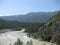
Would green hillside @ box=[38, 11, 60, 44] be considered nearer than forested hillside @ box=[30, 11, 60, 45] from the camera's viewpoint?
Yes

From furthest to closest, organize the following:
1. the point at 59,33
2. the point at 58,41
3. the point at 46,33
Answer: the point at 46,33, the point at 59,33, the point at 58,41

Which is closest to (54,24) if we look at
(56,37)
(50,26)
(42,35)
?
(50,26)

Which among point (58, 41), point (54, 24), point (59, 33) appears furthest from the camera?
point (54, 24)

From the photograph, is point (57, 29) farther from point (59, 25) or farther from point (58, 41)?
point (58, 41)

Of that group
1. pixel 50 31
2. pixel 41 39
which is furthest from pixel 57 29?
pixel 41 39

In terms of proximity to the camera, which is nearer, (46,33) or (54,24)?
(46,33)

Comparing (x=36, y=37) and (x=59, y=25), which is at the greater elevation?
(x=59, y=25)

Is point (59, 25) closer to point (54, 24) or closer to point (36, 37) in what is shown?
point (54, 24)

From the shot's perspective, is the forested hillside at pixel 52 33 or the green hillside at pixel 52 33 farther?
the forested hillside at pixel 52 33

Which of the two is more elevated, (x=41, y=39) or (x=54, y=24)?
(x=54, y=24)
